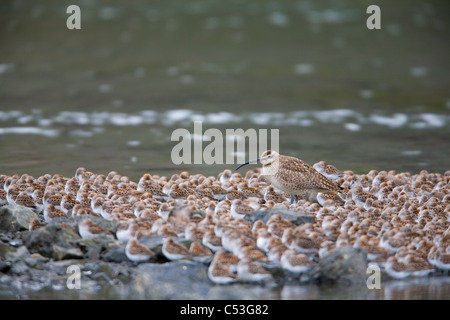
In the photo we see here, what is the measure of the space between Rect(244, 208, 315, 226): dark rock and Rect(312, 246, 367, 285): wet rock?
1231 mm

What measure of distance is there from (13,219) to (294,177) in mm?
4491

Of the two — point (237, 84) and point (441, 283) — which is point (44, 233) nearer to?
point (441, 283)

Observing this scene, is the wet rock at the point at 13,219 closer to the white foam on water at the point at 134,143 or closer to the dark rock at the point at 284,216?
the dark rock at the point at 284,216

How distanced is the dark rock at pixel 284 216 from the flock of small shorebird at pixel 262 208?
6.7 inches

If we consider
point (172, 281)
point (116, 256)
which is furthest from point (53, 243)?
point (172, 281)

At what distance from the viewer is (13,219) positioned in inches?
380

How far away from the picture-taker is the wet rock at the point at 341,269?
8.22 m

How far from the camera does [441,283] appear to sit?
27.8ft

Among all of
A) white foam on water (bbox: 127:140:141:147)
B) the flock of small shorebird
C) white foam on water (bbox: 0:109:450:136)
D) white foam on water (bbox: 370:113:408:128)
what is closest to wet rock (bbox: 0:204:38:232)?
the flock of small shorebird

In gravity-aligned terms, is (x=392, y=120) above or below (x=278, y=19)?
below

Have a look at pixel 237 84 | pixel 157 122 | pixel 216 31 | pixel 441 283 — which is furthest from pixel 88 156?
pixel 216 31

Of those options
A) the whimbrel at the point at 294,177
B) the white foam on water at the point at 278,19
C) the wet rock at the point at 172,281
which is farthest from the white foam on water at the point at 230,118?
the white foam on water at the point at 278,19

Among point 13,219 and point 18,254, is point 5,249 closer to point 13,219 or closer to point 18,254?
point 18,254

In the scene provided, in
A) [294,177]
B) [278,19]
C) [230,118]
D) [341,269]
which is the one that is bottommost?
[341,269]
